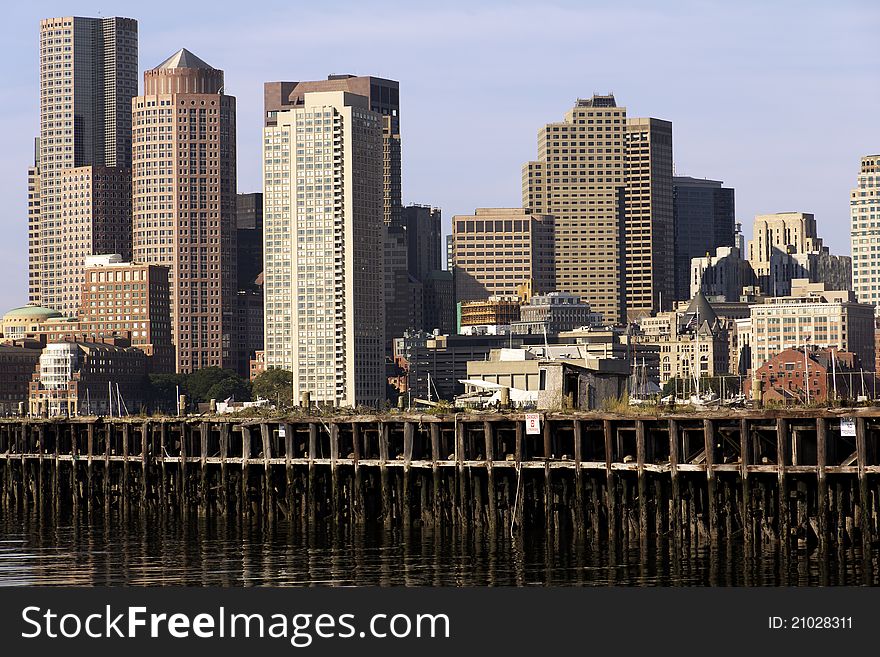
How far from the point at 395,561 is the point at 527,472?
1095 cm

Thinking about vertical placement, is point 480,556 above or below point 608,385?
below

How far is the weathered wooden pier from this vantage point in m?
70.4

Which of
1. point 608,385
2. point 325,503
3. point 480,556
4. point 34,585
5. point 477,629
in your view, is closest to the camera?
point 477,629

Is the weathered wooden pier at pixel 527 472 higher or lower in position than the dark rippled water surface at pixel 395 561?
higher

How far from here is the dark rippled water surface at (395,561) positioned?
6431cm

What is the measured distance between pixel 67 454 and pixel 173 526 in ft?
69.6

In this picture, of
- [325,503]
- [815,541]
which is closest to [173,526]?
[325,503]

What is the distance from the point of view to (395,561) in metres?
71.6

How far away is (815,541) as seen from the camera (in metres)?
70.6

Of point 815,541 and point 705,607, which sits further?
point 815,541

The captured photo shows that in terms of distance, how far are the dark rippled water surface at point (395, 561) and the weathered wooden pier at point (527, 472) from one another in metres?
1.59

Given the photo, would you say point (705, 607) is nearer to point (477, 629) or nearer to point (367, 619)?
point (477, 629)

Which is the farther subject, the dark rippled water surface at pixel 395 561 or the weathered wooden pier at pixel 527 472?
the weathered wooden pier at pixel 527 472

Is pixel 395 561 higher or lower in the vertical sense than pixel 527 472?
lower
